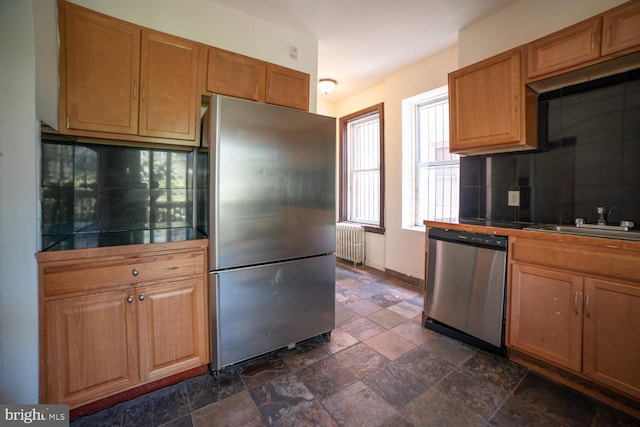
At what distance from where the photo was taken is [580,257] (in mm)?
1550

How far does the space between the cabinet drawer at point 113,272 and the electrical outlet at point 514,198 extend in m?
2.61

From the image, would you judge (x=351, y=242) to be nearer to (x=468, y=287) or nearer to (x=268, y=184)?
(x=468, y=287)

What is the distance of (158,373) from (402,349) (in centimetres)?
168

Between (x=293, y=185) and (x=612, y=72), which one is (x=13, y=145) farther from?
(x=612, y=72)

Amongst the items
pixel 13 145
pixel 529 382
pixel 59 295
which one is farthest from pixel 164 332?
pixel 529 382

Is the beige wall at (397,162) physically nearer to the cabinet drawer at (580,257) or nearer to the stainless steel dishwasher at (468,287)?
the stainless steel dishwasher at (468,287)

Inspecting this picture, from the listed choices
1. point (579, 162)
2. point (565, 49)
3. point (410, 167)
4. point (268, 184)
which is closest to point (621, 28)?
point (565, 49)

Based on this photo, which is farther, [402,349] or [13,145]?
[402,349]

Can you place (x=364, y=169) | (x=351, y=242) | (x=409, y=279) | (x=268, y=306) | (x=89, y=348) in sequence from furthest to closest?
(x=364, y=169) < (x=351, y=242) < (x=409, y=279) < (x=268, y=306) < (x=89, y=348)

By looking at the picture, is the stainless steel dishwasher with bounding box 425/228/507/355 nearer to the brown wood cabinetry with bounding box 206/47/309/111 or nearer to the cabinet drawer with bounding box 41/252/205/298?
the brown wood cabinetry with bounding box 206/47/309/111

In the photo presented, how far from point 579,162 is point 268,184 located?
2355 millimetres

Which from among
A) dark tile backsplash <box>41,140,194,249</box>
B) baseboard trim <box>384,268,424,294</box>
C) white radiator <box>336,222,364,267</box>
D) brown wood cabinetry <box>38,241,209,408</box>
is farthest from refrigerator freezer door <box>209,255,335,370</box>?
white radiator <box>336,222,364,267</box>

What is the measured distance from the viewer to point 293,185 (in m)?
1.84

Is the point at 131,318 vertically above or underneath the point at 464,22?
underneath
